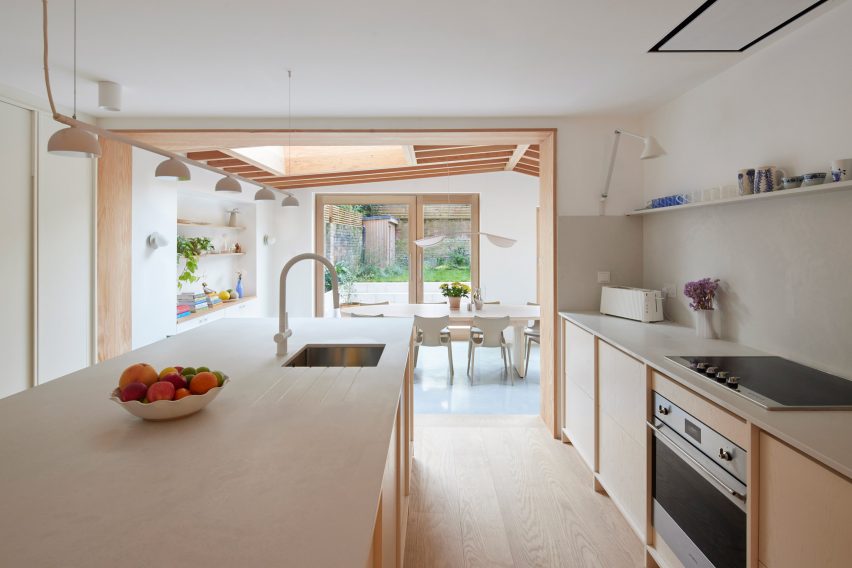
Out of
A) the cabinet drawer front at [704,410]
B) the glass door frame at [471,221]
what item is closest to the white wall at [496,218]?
the glass door frame at [471,221]

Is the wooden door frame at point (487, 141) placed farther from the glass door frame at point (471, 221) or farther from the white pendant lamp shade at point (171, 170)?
the glass door frame at point (471, 221)

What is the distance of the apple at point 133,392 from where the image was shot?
A: 1322 millimetres

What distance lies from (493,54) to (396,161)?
3458 millimetres

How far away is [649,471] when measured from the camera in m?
2.08

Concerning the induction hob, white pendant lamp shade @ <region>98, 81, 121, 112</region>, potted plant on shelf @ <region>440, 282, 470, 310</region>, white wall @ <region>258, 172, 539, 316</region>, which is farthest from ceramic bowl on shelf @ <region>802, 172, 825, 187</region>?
white wall @ <region>258, 172, 539, 316</region>

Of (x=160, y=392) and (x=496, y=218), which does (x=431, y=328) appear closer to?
(x=496, y=218)

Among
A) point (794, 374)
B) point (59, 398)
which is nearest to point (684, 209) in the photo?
point (794, 374)

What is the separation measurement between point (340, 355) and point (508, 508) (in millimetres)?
1238

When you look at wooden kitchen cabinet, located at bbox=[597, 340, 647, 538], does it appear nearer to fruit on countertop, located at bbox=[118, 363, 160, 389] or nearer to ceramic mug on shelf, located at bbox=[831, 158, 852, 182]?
ceramic mug on shelf, located at bbox=[831, 158, 852, 182]

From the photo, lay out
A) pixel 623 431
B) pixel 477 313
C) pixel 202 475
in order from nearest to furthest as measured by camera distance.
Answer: pixel 202 475 → pixel 623 431 → pixel 477 313

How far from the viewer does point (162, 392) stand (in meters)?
1.34

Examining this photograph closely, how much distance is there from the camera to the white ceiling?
2.04m

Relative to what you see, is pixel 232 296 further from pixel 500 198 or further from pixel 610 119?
pixel 610 119

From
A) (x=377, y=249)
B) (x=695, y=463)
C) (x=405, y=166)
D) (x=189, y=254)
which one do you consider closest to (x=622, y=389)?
(x=695, y=463)
